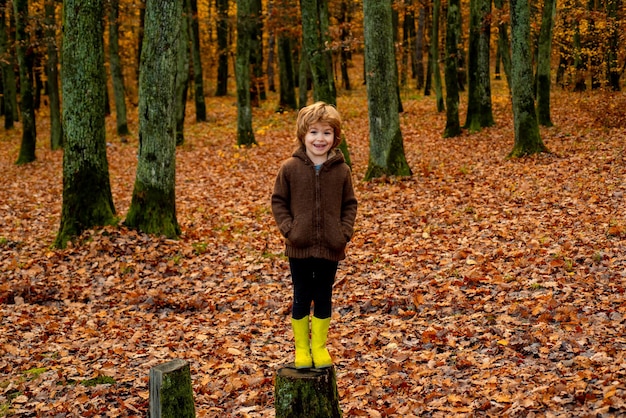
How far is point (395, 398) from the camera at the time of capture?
5.61 m

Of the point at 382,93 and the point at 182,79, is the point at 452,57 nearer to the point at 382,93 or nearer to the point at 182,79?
the point at 382,93

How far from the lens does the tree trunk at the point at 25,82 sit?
744 inches

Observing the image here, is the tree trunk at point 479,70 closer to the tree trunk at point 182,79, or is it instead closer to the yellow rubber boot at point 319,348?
the tree trunk at point 182,79

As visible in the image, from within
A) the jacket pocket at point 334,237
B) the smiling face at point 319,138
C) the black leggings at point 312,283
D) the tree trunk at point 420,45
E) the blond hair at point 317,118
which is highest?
the tree trunk at point 420,45

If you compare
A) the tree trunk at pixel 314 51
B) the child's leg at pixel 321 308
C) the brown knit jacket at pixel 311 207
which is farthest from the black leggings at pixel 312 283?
the tree trunk at pixel 314 51

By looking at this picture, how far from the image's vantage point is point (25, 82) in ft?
64.0

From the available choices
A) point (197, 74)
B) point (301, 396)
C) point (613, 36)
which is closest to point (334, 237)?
point (301, 396)

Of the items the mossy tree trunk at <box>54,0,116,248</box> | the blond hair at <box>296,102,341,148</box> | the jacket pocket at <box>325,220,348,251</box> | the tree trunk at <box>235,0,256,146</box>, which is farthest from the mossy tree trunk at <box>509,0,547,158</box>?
the jacket pocket at <box>325,220,348,251</box>

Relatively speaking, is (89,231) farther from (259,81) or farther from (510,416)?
(259,81)

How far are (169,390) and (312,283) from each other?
1.28 meters

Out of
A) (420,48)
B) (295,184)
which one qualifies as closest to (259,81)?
(420,48)

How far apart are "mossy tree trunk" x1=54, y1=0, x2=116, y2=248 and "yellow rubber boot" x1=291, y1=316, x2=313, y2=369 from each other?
7.23 m

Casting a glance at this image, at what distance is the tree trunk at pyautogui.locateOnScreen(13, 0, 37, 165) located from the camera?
18906 mm

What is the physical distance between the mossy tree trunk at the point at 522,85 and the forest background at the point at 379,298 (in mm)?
498
